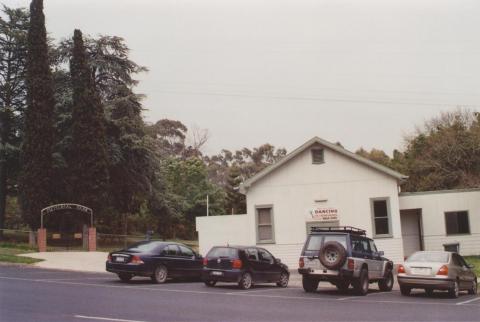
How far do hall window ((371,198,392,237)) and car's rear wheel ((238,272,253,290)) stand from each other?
1139cm

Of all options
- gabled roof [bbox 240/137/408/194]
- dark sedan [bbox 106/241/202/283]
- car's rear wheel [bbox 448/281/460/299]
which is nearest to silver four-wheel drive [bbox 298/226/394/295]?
car's rear wheel [bbox 448/281/460/299]

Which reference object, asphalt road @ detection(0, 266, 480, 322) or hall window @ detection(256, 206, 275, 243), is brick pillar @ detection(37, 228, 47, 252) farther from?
asphalt road @ detection(0, 266, 480, 322)

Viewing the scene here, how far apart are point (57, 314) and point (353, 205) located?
797 inches

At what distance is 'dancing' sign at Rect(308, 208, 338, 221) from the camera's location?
29578 mm

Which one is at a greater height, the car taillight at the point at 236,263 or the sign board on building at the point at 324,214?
the sign board on building at the point at 324,214

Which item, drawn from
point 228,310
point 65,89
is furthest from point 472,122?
point 228,310

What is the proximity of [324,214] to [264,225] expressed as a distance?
3.16 meters

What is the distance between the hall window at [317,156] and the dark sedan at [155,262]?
10479mm

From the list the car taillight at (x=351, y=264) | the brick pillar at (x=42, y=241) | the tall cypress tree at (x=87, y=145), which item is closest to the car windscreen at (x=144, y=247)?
the car taillight at (x=351, y=264)

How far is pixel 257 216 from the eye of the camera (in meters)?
30.4

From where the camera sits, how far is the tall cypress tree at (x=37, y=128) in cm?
3744

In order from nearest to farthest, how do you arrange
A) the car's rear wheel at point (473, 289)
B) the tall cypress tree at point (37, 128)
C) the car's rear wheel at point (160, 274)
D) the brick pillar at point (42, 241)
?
the car's rear wheel at point (473, 289), the car's rear wheel at point (160, 274), the brick pillar at point (42, 241), the tall cypress tree at point (37, 128)

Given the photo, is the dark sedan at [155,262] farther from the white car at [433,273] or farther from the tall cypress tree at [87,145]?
the tall cypress tree at [87,145]

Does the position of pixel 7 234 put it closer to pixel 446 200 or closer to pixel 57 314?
pixel 446 200
